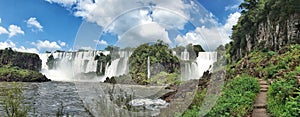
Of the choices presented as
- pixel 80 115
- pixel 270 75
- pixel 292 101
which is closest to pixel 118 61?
pixel 292 101

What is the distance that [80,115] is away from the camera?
10.6 metres

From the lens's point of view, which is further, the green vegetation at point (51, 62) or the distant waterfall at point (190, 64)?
the green vegetation at point (51, 62)

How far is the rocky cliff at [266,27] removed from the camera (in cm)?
2111

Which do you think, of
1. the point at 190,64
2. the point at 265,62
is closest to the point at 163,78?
the point at 190,64

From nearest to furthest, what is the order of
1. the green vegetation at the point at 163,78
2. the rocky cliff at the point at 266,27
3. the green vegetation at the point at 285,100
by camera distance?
the green vegetation at the point at 285,100 < the green vegetation at the point at 163,78 < the rocky cliff at the point at 266,27

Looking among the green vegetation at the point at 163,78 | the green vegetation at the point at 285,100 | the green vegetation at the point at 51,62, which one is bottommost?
the green vegetation at the point at 285,100

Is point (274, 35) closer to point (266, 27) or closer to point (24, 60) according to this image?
point (266, 27)

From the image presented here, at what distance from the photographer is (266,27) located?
2797cm

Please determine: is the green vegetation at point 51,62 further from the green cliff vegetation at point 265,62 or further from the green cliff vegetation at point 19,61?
the green cliff vegetation at point 265,62

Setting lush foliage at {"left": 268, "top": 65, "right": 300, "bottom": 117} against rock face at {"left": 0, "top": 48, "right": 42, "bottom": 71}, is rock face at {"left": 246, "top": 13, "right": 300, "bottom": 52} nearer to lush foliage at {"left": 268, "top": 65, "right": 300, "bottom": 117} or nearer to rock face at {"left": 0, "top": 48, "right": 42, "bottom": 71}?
lush foliage at {"left": 268, "top": 65, "right": 300, "bottom": 117}

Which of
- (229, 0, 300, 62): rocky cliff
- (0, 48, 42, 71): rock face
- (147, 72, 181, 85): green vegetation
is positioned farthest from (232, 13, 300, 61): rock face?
(0, 48, 42, 71): rock face

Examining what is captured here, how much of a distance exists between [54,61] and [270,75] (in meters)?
59.4

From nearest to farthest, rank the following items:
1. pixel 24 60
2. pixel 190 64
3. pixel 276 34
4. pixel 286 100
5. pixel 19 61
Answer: pixel 286 100 → pixel 190 64 → pixel 276 34 → pixel 19 61 → pixel 24 60

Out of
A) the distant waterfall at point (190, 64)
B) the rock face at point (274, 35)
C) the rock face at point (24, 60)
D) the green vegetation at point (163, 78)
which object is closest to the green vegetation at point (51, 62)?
the rock face at point (24, 60)
